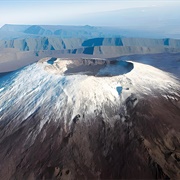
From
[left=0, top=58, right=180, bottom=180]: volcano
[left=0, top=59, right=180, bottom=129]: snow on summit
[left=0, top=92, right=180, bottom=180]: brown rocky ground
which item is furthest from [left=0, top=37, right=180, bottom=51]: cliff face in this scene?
[left=0, top=92, right=180, bottom=180]: brown rocky ground

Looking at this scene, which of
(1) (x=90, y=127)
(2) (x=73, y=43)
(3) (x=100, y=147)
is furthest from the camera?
(2) (x=73, y=43)

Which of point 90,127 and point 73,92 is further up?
point 73,92

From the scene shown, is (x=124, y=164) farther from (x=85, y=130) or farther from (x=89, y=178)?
(x=85, y=130)

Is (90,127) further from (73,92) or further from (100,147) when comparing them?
(73,92)

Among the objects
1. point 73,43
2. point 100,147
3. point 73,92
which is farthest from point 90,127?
point 73,43

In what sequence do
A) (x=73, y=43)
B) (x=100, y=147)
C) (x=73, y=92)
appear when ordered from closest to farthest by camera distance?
1. (x=100, y=147)
2. (x=73, y=92)
3. (x=73, y=43)

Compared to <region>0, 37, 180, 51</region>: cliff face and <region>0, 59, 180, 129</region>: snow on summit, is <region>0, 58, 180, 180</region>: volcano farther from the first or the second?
<region>0, 37, 180, 51</region>: cliff face

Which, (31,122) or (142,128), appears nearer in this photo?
(142,128)

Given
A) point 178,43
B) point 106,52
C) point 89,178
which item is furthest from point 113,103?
point 178,43

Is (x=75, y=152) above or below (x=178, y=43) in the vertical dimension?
above
